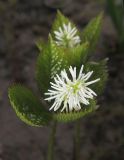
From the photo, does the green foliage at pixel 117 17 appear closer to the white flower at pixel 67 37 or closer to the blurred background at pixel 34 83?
the blurred background at pixel 34 83

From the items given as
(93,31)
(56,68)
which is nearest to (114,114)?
(93,31)

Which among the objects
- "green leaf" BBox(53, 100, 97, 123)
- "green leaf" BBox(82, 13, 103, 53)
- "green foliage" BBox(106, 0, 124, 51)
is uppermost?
"green foliage" BBox(106, 0, 124, 51)

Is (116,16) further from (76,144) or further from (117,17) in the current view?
(76,144)

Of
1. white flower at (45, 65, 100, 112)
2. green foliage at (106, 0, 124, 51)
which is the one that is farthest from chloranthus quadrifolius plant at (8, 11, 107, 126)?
green foliage at (106, 0, 124, 51)

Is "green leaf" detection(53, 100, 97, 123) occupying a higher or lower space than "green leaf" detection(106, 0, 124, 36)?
lower

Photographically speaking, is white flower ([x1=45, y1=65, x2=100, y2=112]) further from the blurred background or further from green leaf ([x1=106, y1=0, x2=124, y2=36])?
green leaf ([x1=106, y1=0, x2=124, y2=36])

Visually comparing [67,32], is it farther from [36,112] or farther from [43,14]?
[43,14]

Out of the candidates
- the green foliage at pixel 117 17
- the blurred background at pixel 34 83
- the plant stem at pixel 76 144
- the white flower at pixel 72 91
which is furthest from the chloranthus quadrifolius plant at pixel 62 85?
the green foliage at pixel 117 17
